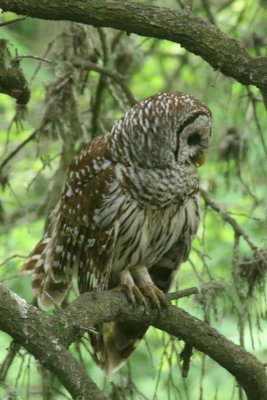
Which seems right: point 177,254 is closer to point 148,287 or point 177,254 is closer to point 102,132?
point 148,287

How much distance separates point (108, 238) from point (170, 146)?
1.97ft

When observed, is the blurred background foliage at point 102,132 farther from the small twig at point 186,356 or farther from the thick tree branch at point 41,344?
the thick tree branch at point 41,344

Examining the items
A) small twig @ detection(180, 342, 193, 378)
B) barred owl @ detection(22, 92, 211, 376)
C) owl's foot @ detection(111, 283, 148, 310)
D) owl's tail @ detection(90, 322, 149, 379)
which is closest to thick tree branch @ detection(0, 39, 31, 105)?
barred owl @ detection(22, 92, 211, 376)

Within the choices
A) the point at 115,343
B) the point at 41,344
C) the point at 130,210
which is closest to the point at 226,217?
the point at 130,210

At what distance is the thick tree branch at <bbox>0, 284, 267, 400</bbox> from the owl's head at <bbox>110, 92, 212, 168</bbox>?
775 millimetres

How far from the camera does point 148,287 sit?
13.1 feet

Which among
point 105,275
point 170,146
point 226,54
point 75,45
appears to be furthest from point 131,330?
point 75,45

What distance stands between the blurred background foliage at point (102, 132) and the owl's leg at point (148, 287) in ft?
0.99

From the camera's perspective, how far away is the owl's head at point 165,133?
370 cm

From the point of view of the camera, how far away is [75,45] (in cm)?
521

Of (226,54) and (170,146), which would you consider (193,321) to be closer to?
(170,146)

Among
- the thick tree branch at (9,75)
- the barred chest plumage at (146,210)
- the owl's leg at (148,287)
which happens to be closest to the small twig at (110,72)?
the barred chest plumage at (146,210)

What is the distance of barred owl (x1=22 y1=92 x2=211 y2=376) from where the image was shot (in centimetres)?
377

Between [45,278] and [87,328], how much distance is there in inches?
54.6
